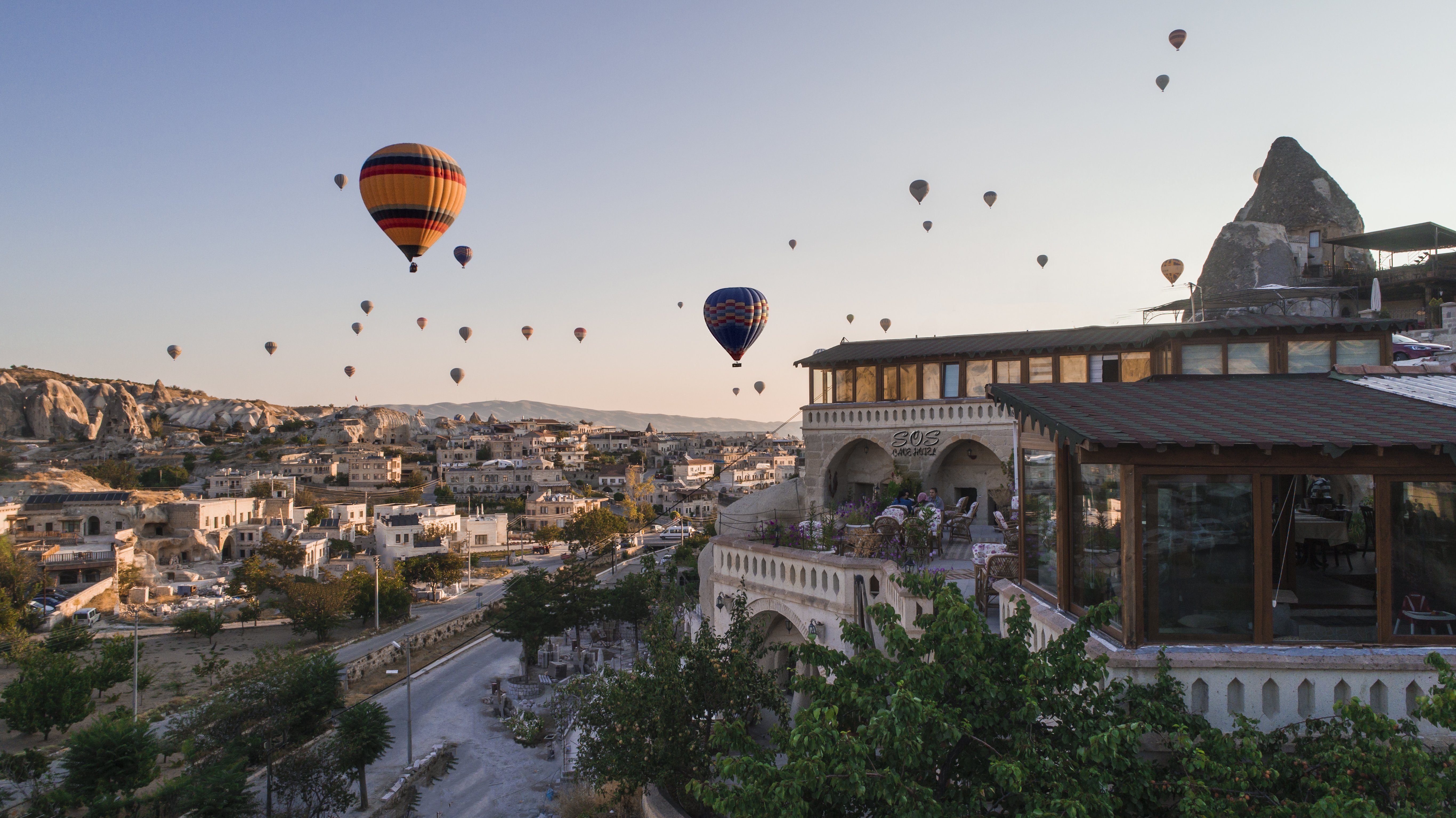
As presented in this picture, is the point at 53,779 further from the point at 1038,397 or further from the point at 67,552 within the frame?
the point at 67,552

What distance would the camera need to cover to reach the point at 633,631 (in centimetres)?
4003

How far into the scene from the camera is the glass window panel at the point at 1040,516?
7582 millimetres

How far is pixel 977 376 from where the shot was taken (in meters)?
20.4

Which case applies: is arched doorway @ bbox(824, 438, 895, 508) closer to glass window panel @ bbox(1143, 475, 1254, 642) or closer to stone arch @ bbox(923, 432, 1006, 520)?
stone arch @ bbox(923, 432, 1006, 520)

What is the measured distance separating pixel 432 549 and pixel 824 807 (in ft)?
219

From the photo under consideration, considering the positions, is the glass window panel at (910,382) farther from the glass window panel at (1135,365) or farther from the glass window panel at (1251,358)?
the glass window panel at (1251,358)

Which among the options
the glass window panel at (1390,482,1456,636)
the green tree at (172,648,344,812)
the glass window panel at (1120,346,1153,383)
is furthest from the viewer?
the green tree at (172,648,344,812)

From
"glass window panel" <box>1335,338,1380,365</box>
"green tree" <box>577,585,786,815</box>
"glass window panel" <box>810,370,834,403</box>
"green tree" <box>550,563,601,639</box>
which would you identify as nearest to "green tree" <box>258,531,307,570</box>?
"green tree" <box>550,563,601,639</box>

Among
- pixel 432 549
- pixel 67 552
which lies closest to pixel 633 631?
pixel 432 549

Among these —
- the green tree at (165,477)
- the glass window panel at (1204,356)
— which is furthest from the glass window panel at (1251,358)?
the green tree at (165,477)

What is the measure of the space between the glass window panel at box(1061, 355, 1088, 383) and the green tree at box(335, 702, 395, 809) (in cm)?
1881

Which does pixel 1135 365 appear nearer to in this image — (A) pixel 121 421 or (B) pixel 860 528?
(B) pixel 860 528

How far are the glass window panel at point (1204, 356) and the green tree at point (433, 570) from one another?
4853cm

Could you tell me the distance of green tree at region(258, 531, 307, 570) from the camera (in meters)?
59.6
